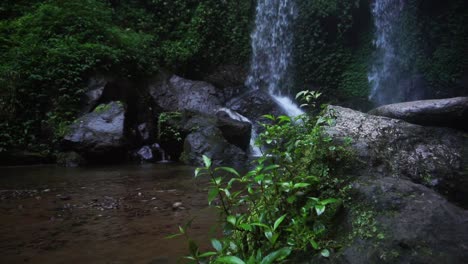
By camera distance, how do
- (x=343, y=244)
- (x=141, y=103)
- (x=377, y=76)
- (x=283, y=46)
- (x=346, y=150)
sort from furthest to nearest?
(x=283, y=46) < (x=377, y=76) < (x=141, y=103) < (x=346, y=150) < (x=343, y=244)

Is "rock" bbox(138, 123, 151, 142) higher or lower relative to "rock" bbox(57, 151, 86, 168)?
higher

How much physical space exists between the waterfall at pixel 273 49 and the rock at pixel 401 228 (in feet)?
36.8

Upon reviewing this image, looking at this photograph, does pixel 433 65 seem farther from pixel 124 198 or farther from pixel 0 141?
pixel 0 141

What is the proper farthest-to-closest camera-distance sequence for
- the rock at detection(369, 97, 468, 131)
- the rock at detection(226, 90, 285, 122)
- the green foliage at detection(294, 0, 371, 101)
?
the green foliage at detection(294, 0, 371, 101)
the rock at detection(226, 90, 285, 122)
the rock at detection(369, 97, 468, 131)

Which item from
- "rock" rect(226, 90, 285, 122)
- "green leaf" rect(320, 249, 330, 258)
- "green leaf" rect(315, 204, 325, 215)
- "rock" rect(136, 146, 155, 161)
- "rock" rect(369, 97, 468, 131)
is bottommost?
"rock" rect(136, 146, 155, 161)

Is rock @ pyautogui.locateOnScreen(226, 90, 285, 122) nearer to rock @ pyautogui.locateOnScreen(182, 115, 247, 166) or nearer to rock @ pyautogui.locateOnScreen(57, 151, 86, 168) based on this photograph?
rock @ pyautogui.locateOnScreen(182, 115, 247, 166)

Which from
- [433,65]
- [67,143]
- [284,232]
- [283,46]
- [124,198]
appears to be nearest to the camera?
[284,232]

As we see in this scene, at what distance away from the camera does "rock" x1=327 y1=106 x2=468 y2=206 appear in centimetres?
250

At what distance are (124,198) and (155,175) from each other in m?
1.85

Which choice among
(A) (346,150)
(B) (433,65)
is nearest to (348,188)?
(A) (346,150)

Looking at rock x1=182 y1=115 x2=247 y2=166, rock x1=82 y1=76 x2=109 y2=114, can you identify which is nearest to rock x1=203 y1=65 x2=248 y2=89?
rock x1=82 y1=76 x2=109 y2=114

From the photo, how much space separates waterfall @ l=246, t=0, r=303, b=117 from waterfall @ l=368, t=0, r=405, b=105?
9.69ft

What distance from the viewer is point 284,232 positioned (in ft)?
6.38

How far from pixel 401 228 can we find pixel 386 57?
12080mm
